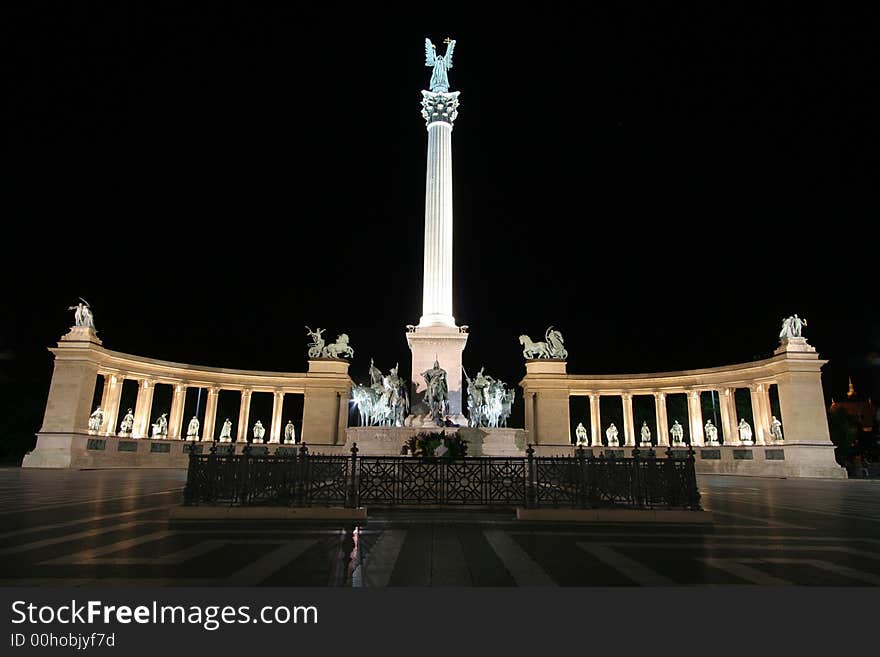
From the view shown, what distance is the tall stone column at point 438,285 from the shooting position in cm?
3466

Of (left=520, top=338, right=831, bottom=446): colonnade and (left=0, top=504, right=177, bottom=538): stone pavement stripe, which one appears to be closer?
(left=0, top=504, right=177, bottom=538): stone pavement stripe

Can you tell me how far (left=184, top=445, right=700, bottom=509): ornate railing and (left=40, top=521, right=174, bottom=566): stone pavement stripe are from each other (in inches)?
118

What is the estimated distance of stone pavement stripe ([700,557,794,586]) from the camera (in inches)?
271

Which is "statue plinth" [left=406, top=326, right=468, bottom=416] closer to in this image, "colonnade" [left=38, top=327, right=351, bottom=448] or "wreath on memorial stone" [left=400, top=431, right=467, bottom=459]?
"wreath on memorial stone" [left=400, top=431, right=467, bottom=459]

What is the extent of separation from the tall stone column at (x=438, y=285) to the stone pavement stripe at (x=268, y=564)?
74.9ft

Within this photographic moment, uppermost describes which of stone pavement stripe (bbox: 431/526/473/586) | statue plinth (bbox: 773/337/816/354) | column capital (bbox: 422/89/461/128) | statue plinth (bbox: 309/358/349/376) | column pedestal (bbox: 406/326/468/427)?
column capital (bbox: 422/89/461/128)

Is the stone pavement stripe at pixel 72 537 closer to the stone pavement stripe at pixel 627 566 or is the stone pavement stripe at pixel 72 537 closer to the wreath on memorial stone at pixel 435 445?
the stone pavement stripe at pixel 627 566

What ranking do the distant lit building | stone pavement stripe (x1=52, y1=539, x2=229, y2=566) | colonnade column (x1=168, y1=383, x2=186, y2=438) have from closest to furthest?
stone pavement stripe (x1=52, y1=539, x2=229, y2=566) < colonnade column (x1=168, y1=383, x2=186, y2=438) < the distant lit building

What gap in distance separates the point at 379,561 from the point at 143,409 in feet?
170

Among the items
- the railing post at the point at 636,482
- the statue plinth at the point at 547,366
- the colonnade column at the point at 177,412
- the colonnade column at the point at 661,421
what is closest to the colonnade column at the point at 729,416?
the colonnade column at the point at 661,421

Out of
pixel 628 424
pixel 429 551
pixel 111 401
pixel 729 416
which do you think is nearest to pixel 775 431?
pixel 729 416

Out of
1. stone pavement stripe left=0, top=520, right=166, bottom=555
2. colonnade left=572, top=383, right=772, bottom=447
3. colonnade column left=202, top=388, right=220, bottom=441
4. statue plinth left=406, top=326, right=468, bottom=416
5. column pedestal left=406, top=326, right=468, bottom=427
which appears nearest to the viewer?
stone pavement stripe left=0, top=520, right=166, bottom=555

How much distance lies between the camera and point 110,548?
8852 millimetres

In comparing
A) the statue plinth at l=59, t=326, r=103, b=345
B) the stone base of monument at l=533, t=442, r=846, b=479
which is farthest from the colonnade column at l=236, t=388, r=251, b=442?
the stone base of monument at l=533, t=442, r=846, b=479
